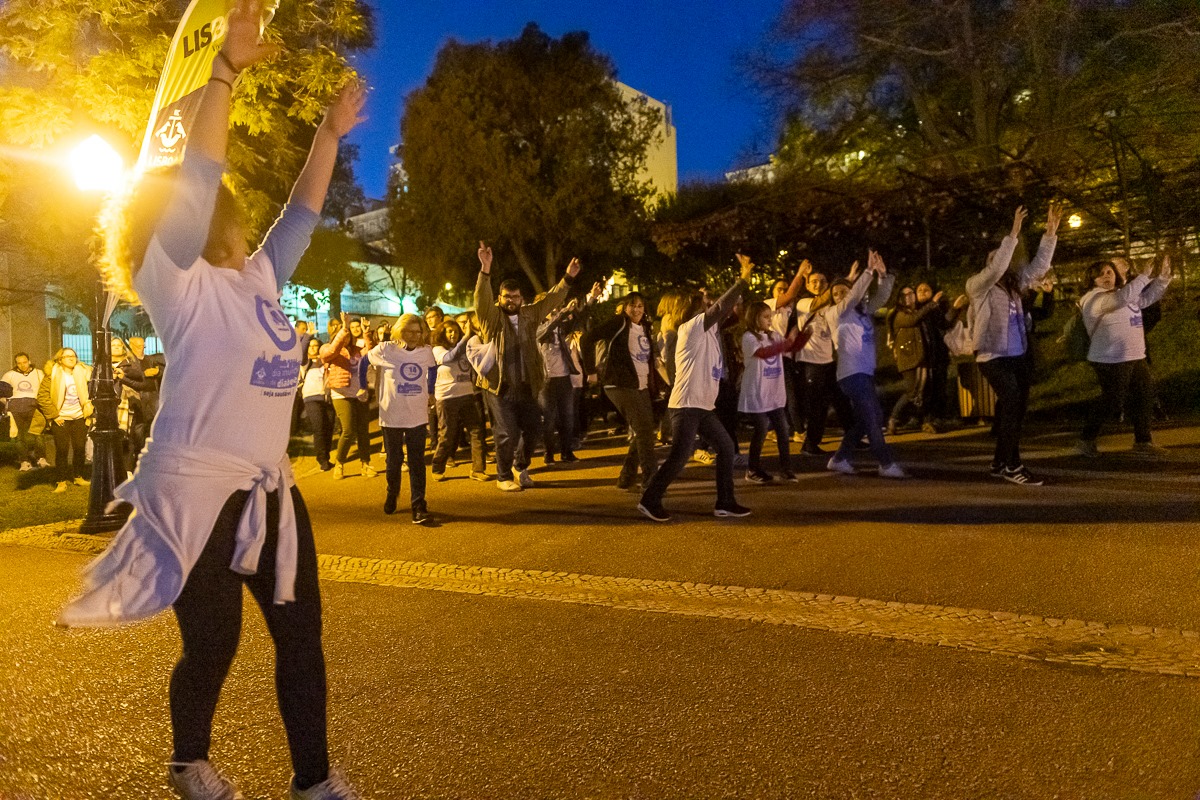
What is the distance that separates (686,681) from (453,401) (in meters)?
7.05

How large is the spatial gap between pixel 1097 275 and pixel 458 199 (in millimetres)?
28212

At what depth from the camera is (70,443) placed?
501 inches

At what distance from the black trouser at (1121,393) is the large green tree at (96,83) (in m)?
8.98

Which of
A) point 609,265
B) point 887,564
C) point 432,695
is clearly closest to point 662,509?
point 887,564

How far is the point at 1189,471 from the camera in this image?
9031 millimetres

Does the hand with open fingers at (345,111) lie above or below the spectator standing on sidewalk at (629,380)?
above

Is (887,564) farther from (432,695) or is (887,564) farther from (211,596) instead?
(211,596)

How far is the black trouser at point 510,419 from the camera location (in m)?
9.52

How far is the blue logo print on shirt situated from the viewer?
287 centimetres

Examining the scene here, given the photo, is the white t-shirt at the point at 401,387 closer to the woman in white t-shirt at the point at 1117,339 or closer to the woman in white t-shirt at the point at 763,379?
the woman in white t-shirt at the point at 763,379

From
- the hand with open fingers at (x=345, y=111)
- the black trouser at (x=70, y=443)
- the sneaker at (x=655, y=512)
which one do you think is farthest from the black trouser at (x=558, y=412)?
the hand with open fingers at (x=345, y=111)

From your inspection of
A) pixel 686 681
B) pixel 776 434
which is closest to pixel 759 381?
pixel 776 434

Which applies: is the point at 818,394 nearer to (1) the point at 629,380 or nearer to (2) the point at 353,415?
(1) the point at 629,380

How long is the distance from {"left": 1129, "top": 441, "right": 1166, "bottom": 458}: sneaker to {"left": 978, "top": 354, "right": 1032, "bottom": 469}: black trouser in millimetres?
1919
